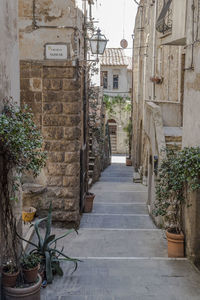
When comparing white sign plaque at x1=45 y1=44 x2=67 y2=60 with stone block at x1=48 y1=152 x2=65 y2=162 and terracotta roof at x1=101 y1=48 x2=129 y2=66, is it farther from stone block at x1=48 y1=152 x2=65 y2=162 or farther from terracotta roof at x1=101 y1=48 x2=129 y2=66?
terracotta roof at x1=101 y1=48 x2=129 y2=66

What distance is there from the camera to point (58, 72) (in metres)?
8.35

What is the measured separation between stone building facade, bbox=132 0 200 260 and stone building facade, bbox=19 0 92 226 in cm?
220

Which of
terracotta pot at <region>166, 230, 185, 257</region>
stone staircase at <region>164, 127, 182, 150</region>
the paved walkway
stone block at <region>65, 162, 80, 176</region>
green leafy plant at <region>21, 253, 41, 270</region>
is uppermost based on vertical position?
stone staircase at <region>164, 127, 182, 150</region>

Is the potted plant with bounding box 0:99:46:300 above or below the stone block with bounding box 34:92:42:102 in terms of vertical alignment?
below

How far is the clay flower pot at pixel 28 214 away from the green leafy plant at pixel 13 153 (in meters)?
2.84

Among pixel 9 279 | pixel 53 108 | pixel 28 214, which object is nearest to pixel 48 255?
pixel 9 279

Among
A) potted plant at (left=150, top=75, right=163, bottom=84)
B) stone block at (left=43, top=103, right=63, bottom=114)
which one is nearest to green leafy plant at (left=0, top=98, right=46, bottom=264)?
stone block at (left=43, top=103, right=63, bottom=114)

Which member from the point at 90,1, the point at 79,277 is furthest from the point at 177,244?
the point at 90,1

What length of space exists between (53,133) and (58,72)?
1.35 metres

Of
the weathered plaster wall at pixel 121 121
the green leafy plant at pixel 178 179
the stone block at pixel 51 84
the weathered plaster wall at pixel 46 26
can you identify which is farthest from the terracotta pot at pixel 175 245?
the weathered plaster wall at pixel 121 121

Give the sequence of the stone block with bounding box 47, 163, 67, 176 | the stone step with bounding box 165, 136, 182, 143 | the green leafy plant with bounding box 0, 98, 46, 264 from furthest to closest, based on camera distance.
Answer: the stone step with bounding box 165, 136, 182, 143, the stone block with bounding box 47, 163, 67, 176, the green leafy plant with bounding box 0, 98, 46, 264

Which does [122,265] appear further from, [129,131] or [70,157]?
[129,131]

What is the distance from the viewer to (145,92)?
2047 cm

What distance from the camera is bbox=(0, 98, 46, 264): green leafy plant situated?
420cm
